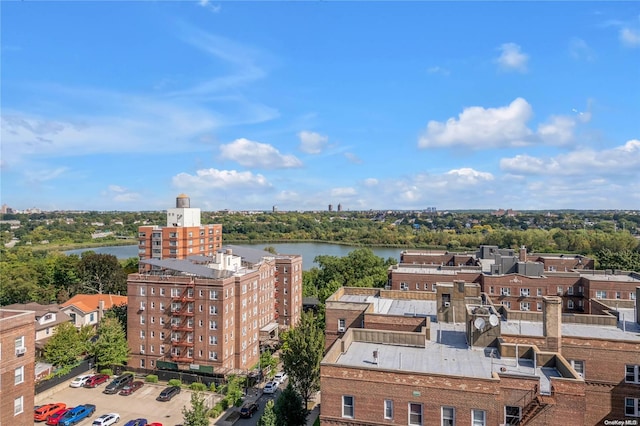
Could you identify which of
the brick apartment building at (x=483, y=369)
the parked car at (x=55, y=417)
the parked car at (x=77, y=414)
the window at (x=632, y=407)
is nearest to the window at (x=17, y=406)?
the parked car at (x=77, y=414)

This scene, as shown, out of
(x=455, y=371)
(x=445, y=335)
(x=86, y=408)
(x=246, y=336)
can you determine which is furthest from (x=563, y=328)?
(x=86, y=408)

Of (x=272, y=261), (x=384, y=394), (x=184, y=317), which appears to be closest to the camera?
(x=384, y=394)

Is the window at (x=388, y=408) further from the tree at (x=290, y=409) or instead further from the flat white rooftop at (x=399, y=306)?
the tree at (x=290, y=409)

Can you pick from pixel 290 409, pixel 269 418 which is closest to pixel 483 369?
pixel 269 418

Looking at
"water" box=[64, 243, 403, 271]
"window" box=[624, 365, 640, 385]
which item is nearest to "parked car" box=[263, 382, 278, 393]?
"window" box=[624, 365, 640, 385]

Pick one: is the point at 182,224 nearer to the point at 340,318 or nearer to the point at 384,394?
the point at 340,318

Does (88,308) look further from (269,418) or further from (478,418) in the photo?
(478,418)
